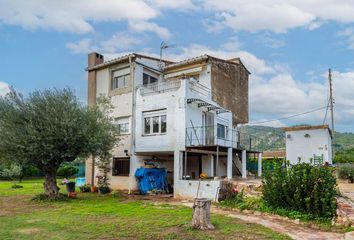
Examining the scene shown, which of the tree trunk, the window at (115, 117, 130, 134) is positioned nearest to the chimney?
the window at (115, 117, 130, 134)

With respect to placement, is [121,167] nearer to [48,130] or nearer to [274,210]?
Result: [48,130]

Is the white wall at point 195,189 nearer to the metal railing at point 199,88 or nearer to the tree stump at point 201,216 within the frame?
the metal railing at point 199,88

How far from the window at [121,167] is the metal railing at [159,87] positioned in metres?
4.84

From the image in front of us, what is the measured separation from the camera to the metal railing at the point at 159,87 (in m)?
23.8

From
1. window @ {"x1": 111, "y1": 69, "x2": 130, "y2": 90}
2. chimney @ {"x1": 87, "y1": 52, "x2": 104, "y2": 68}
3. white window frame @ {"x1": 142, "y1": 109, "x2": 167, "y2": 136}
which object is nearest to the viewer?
white window frame @ {"x1": 142, "y1": 109, "x2": 167, "y2": 136}

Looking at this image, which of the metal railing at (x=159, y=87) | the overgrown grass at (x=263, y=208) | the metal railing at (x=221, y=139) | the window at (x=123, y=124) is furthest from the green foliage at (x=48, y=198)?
the overgrown grass at (x=263, y=208)

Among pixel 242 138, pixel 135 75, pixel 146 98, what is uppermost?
pixel 135 75

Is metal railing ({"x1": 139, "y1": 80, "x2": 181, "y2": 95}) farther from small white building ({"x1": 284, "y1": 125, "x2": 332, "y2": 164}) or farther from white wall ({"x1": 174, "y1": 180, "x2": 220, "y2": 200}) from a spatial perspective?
small white building ({"x1": 284, "y1": 125, "x2": 332, "y2": 164})

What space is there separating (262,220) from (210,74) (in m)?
14.3

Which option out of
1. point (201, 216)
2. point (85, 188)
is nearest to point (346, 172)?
point (201, 216)

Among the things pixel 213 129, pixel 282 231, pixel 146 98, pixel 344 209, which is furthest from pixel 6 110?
pixel 344 209

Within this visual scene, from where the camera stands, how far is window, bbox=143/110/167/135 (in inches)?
899

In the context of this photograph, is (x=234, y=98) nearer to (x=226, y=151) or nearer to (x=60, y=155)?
(x=226, y=151)

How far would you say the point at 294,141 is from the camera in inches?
1184
